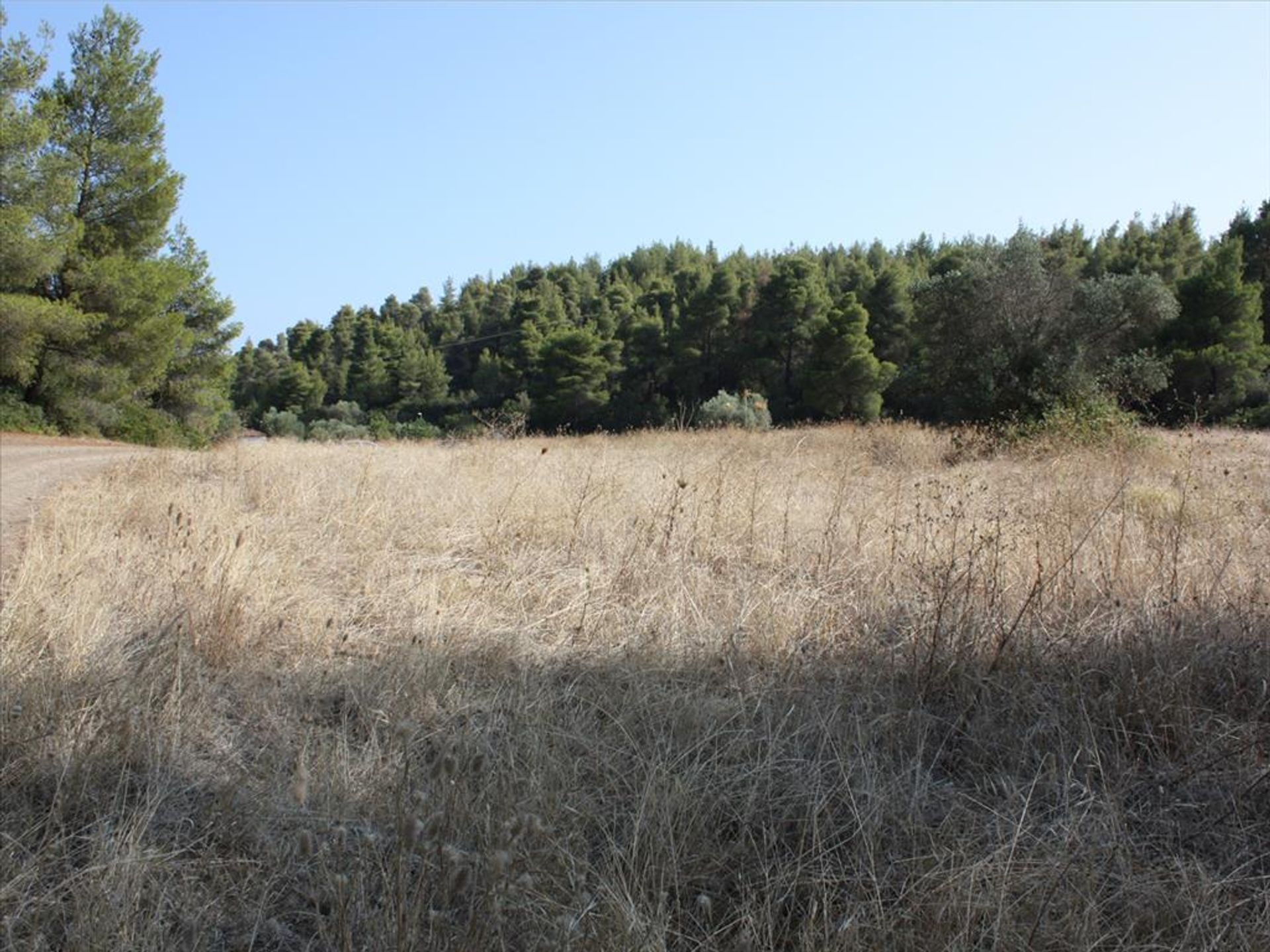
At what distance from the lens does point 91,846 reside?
190cm

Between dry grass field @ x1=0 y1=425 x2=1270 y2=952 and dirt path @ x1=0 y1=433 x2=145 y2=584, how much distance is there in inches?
11.7

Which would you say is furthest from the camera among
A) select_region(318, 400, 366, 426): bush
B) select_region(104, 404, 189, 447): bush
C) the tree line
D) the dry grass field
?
select_region(318, 400, 366, 426): bush

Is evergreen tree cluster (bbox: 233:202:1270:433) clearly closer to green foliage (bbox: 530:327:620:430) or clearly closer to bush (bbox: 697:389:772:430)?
green foliage (bbox: 530:327:620:430)

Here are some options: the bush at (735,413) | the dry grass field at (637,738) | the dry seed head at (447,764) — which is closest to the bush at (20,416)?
the bush at (735,413)

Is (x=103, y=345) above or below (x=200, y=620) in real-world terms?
above

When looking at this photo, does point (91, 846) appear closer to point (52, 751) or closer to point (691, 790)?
point (52, 751)

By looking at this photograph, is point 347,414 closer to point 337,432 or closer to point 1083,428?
→ point 337,432

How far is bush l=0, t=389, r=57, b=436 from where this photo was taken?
58.3 feet

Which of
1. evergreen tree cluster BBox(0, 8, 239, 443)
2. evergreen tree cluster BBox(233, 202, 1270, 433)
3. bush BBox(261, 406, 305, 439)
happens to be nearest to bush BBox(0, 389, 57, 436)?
evergreen tree cluster BBox(0, 8, 239, 443)

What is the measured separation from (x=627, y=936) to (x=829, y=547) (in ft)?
11.1

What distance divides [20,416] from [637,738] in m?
21.1

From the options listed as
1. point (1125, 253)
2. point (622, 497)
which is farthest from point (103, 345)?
point (1125, 253)

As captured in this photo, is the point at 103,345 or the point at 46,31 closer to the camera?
the point at 46,31

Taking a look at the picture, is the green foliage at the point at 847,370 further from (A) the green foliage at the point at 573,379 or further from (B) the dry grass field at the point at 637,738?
(B) the dry grass field at the point at 637,738
